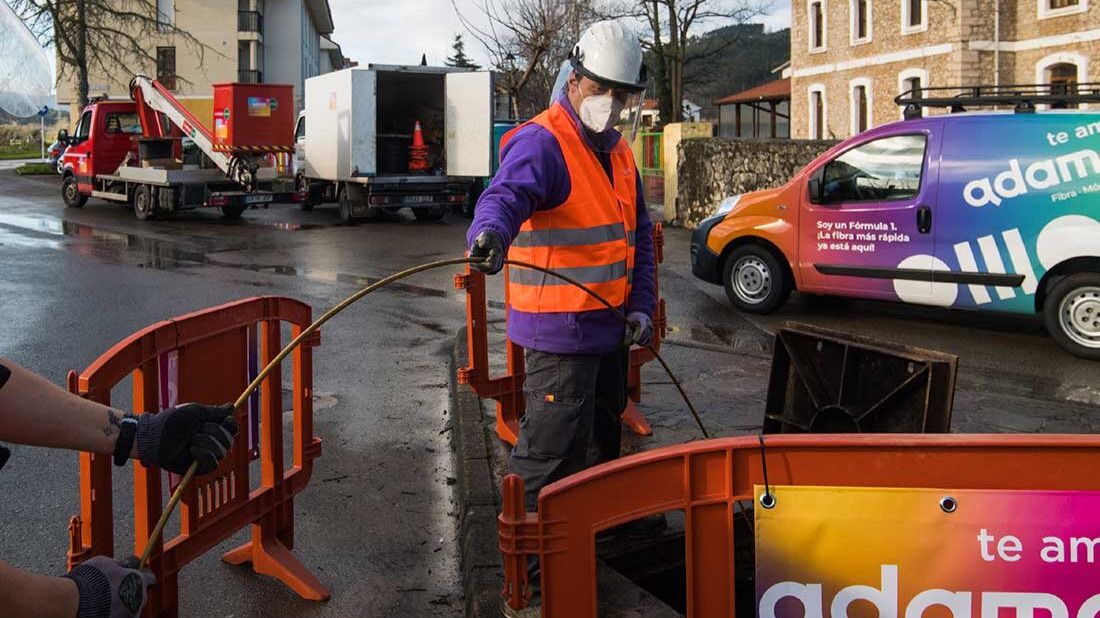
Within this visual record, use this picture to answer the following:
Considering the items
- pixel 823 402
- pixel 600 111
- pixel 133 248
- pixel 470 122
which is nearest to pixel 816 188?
pixel 823 402

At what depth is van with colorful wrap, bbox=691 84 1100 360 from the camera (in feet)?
28.4

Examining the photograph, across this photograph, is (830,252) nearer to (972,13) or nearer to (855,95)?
(972,13)

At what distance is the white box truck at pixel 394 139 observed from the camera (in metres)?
20.9

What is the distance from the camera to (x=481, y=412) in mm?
6680

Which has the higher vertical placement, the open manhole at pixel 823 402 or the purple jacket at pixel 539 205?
the purple jacket at pixel 539 205

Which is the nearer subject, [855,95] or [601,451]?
[601,451]

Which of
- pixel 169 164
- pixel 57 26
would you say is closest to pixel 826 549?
pixel 169 164

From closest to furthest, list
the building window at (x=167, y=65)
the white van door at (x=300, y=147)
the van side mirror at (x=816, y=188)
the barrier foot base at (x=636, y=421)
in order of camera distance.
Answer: the barrier foot base at (x=636, y=421)
the van side mirror at (x=816, y=188)
the white van door at (x=300, y=147)
the building window at (x=167, y=65)

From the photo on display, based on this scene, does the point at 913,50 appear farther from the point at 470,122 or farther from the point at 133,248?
the point at 133,248

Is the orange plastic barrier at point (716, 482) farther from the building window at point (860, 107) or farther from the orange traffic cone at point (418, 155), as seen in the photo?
the building window at point (860, 107)

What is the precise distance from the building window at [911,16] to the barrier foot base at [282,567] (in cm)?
4164

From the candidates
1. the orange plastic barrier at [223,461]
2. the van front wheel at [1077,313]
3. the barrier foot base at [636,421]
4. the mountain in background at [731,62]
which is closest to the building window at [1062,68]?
the mountain in background at [731,62]

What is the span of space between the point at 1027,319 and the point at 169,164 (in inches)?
665

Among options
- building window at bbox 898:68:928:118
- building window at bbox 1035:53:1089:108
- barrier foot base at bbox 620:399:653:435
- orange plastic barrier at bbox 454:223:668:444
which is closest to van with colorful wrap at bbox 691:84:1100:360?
orange plastic barrier at bbox 454:223:668:444
